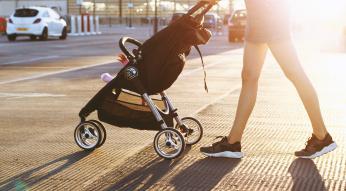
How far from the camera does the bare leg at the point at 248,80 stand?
5617 millimetres

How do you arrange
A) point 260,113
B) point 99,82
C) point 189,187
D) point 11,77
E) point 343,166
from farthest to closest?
1. point 11,77
2. point 99,82
3. point 260,113
4. point 343,166
5. point 189,187

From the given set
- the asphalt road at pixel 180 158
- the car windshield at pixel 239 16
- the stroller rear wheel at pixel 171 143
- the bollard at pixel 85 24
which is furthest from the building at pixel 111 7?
the stroller rear wheel at pixel 171 143

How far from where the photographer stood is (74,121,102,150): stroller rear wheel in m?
6.13

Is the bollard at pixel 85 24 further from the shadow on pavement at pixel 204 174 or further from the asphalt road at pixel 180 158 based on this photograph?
the shadow on pavement at pixel 204 174

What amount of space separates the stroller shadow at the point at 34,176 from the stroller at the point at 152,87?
1.17ft

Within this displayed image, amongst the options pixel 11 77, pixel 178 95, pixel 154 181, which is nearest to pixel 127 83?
pixel 154 181

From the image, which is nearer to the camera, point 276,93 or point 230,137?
point 230,137

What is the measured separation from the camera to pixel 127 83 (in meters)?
5.87

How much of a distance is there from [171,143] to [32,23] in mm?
27379

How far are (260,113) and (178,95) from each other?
6.90 ft

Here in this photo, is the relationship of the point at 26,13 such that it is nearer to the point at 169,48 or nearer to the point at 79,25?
the point at 79,25

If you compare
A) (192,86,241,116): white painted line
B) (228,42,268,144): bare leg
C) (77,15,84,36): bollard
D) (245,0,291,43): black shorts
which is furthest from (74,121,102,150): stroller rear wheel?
(77,15,84,36): bollard

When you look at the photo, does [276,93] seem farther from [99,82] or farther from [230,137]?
[230,137]

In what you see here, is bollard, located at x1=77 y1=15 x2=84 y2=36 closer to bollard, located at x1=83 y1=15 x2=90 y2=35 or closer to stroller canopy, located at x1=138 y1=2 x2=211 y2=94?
bollard, located at x1=83 y1=15 x2=90 y2=35
